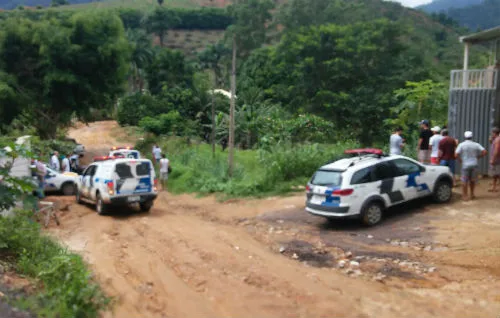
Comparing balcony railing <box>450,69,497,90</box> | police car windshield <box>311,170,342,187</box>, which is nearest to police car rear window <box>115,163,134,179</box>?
police car windshield <box>311,170,342,187</box>

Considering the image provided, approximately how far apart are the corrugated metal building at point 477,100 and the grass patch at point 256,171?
4.30m

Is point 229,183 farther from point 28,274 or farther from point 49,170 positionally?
point 28,274

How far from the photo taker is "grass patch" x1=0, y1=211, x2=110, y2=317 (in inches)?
229

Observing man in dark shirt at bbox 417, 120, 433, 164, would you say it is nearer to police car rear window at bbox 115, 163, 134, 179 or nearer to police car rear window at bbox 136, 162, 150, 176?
police car rear window at bbox 136, 162, 150, 176

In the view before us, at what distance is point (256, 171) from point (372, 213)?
25.3 feet

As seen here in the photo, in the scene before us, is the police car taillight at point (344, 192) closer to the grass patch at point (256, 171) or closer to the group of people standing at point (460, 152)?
the group of people standing at point (460, 152)

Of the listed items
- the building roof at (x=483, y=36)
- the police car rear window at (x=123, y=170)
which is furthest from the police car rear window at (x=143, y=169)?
the building roof at (x=483, y=36)

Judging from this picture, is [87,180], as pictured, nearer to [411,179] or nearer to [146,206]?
[146,206]

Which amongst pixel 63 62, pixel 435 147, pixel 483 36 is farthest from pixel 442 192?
pixel 63 62

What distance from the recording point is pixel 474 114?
15367 millimetres

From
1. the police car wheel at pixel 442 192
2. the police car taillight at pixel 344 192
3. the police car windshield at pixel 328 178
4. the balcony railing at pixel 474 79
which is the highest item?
the balcony railing at pixel 474 79

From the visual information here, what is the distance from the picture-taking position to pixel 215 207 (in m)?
15.8

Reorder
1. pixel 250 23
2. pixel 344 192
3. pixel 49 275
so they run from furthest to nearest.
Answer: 1. pixel 250 23
2. pixel 344 192
3. pixel 49 275

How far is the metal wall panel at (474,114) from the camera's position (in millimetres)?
15125
